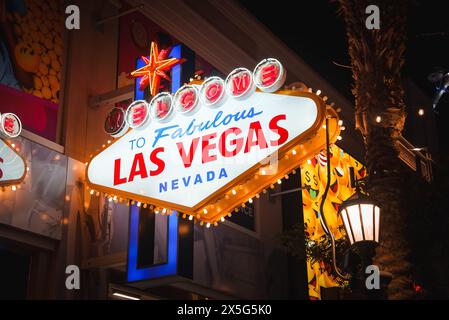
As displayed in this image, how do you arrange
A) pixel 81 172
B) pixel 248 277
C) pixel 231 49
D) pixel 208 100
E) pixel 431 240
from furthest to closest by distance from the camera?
pixel 231 49
pixel 248 277
pixel 431 240
pixel 81 172
pixel 208 100

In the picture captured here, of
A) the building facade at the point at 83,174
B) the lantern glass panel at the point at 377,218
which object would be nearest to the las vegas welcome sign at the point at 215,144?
the building facade at the point at 83,174

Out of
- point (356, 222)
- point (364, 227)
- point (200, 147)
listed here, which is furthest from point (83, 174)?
point (364, 227)

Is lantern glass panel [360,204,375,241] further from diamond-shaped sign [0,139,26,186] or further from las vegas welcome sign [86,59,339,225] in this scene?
diamond-shaped sign [0,139,26,186]

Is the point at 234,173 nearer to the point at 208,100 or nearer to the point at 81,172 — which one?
the point at 208,100

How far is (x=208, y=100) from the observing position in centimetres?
1031

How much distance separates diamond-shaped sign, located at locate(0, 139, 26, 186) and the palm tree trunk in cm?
512

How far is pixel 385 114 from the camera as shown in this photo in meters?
10.6

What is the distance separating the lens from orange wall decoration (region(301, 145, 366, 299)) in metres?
17.6

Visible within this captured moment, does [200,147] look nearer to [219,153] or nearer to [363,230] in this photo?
[219,153]

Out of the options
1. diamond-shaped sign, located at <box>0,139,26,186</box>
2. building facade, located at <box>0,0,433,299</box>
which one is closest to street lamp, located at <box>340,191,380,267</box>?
building facade, located at <box>0,0,433,299</box>

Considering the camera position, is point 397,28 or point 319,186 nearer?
point 397,28

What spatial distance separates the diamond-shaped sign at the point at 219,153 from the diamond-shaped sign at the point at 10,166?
110cm

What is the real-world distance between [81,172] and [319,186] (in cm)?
890
